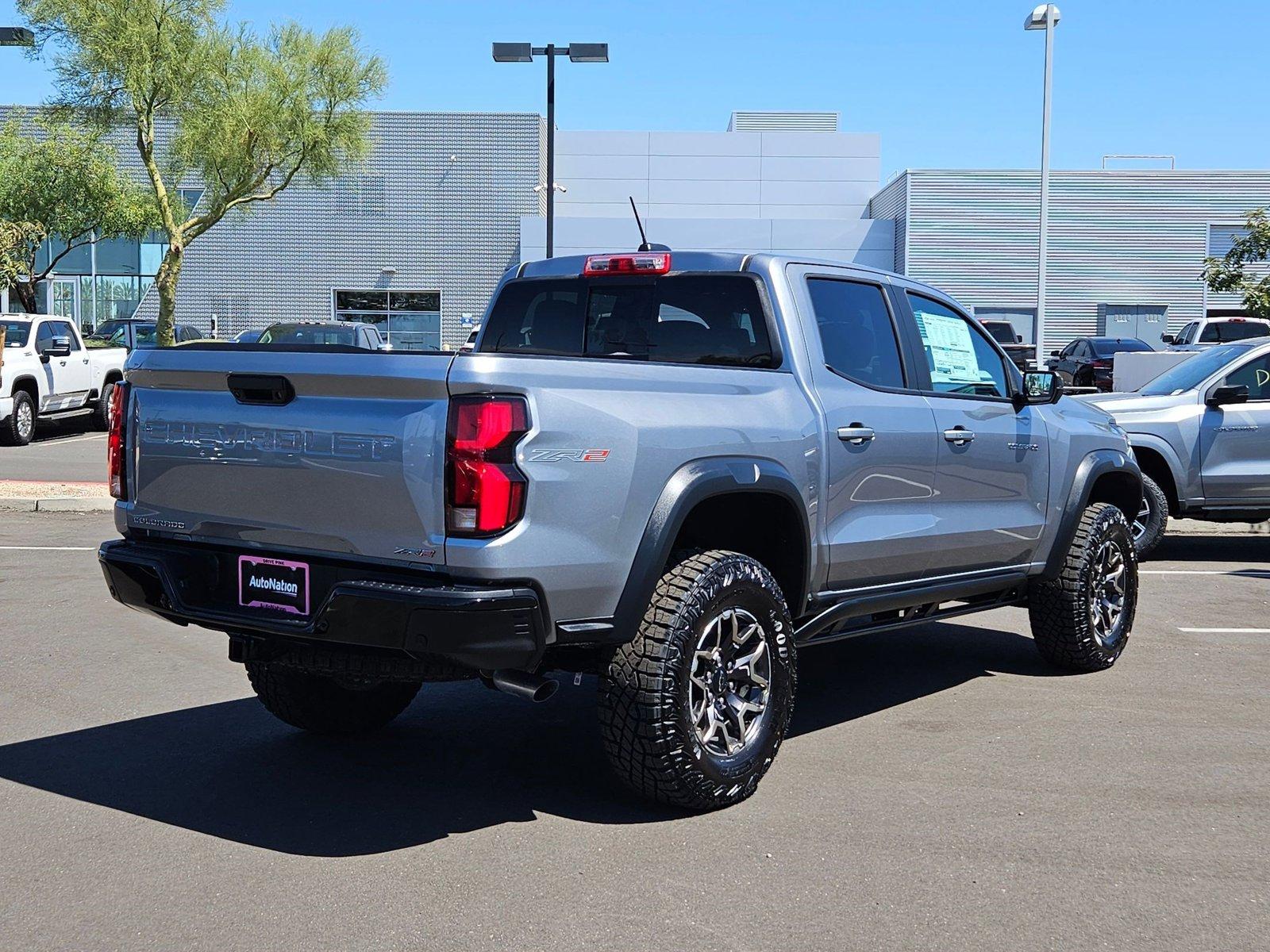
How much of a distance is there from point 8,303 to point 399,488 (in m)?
51.6

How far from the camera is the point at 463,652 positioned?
412cm

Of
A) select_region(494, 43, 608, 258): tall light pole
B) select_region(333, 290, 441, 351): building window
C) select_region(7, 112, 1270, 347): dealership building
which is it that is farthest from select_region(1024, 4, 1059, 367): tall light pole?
select_region(333, 290, 441, 351): building window

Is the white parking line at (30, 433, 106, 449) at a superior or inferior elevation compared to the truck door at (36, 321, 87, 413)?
inferior

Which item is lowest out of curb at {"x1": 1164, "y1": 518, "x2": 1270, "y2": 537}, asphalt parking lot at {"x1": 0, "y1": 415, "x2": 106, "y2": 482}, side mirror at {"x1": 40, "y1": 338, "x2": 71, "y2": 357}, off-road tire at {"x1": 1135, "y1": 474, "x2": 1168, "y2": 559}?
curb at {"x1": 1164, "y1": 518, "x2": 1270, "y2": 537}

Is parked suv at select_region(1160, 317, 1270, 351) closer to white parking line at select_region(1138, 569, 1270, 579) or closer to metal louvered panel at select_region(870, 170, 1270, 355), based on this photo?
metal louvered panel at select_region(870, 170, 1270, 355)

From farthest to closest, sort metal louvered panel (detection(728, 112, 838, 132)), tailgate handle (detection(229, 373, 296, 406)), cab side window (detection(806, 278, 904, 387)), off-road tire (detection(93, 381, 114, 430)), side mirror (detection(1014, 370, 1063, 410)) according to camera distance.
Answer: metal louvered panel (detection(728, 112, 838, 132)) < off-road tire (detection(93, 381, 114, 430)) < side mirror (detection(1014, 370, 1063, 410)) < cab side window (detection(806, 278, 904, 387)) < tailgate handle (detection(229, 373, 296, 406))

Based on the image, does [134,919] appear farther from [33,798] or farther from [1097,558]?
[1097,558]

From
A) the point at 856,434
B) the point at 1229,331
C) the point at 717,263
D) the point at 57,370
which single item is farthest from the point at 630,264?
the point at 1229,331

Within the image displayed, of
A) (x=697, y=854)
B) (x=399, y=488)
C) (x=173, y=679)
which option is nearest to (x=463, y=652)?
(x=399, y=488)

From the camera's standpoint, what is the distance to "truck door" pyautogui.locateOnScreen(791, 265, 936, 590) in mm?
5477

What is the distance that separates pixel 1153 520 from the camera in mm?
10891

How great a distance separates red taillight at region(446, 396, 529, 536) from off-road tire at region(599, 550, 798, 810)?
75 cm

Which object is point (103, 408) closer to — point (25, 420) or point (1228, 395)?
point (25, 420)

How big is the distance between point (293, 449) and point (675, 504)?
1250 millimetres
